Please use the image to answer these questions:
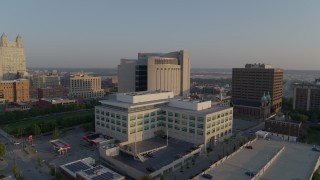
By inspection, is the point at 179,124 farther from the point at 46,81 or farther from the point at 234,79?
the point at 46,81

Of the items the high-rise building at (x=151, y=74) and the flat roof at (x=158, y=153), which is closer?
the flat roof at (x=158, y=153)

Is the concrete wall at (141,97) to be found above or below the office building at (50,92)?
above

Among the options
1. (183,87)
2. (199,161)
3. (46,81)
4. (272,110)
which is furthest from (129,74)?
(46,81)

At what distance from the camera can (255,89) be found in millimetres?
118625

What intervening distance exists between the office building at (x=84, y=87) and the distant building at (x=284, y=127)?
374 feet

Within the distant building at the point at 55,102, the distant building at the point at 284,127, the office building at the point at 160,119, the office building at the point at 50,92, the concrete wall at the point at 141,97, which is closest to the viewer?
the office building at the point at 160,119

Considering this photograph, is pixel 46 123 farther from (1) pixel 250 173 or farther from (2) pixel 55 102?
(1) pixel 250 173

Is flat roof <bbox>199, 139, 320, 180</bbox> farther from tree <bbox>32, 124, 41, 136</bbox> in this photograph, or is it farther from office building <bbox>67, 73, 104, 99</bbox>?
office building <bbox>67, 73, 104, 99</bbox>

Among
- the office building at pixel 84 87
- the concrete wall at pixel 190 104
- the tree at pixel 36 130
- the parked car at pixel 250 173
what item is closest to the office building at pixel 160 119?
the concrete wall at pixel 190 104

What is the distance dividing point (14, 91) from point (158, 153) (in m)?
108

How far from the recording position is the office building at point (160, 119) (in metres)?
65.4

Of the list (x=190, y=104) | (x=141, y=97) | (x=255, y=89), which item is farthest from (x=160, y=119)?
(x=255, y=89)

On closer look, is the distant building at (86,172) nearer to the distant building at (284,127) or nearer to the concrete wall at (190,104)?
the concrete wall at (190,104)

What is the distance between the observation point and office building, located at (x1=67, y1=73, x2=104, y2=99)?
163m
